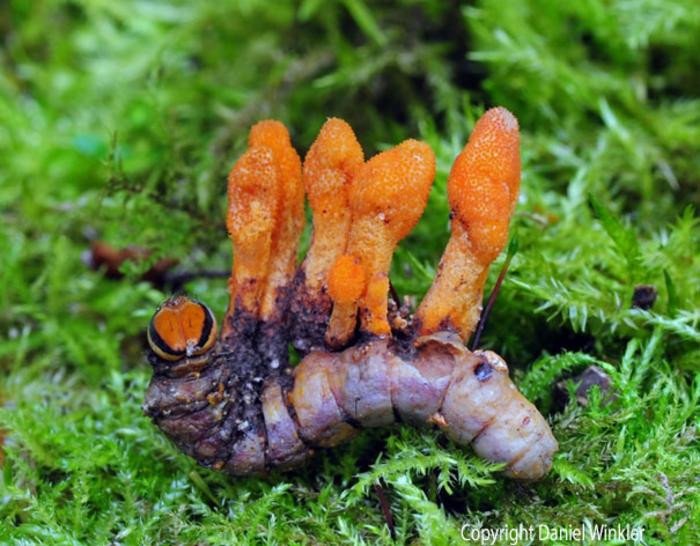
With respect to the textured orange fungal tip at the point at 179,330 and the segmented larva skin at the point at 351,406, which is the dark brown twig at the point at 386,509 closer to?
the segmented larva skin at the point at 351,406

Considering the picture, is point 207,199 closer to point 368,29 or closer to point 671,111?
point 368,29

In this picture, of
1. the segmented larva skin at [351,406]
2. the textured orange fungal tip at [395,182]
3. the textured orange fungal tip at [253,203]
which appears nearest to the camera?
the segmented larva skin at [351,406]

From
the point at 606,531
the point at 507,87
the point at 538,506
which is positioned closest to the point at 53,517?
the point at 538,506

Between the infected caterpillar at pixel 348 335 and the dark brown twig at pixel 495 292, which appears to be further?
the dark brown twig at pixel 495 292

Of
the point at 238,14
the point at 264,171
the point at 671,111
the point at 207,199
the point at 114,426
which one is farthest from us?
the point at 238,14

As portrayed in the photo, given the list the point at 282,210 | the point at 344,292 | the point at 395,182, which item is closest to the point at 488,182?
the point at 395,182

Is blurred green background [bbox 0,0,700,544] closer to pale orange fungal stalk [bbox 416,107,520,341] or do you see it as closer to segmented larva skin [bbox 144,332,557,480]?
segmented larva skin [bbox 144,332,557,480]

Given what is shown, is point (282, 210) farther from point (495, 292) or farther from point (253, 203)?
point (495, 292)

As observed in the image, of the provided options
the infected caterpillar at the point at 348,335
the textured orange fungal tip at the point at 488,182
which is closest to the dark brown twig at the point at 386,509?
the infected caterpillar at the point at 348,335
